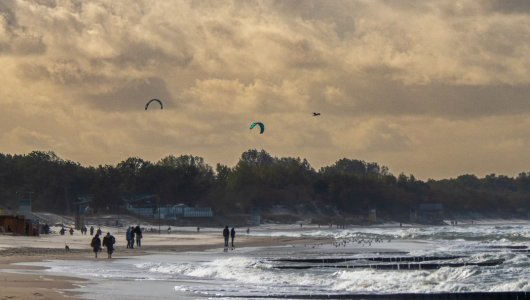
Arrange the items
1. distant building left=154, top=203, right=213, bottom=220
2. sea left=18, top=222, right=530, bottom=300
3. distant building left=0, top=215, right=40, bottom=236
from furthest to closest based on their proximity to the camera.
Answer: distant building left=154, top=203, right=213, bottom=220 < distant building left=0, top=215, right=40, bottom=236 < sea left=18, top=222, right=530, bottom=300

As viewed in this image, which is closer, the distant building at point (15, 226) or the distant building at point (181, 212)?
the distant building at point (15, 226)

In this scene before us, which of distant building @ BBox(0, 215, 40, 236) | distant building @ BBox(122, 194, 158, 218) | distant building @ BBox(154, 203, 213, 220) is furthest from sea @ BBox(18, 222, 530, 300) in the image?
distant building @ BBox(122, 194, 158, 218)

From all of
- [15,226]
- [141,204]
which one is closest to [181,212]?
[141,204]

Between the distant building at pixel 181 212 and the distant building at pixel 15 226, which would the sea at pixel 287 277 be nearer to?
the distant building at pixel 15 226

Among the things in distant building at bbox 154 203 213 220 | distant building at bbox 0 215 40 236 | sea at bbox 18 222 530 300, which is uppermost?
distant building at bbox 154 203 213 220

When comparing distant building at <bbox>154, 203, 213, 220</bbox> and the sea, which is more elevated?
distant building at <bbox>154, 203, 213, 220</bbox>

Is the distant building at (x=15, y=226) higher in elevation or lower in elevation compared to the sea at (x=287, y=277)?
higher

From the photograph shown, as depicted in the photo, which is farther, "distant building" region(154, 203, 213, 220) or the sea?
"distant building" region(154, 203, 213, 220)

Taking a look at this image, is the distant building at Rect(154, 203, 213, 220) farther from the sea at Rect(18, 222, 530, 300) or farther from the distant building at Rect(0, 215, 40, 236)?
the sea at Rect(18, 222, 530, 300)

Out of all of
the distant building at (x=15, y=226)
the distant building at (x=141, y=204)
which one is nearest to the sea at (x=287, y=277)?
the distant building at (x=15, y=226)

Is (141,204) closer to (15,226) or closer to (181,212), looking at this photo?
(181,212)

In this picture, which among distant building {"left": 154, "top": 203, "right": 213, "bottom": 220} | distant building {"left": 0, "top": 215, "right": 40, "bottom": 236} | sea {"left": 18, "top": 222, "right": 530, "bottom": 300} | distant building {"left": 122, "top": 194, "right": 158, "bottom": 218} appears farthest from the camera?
distant building {"left": 122, "top": 194, "right": 158, "bottom": 218}

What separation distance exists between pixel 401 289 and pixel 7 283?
11.7 metres

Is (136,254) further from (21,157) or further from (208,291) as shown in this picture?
(21,157)
